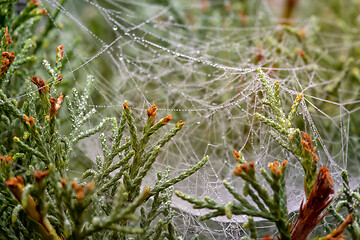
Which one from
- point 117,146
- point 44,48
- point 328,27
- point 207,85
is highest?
point 44,48

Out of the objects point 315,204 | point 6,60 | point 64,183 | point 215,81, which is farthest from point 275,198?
point 215,81

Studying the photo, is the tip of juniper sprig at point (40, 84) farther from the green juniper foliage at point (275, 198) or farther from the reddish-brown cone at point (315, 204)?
the reddish-brown cone at point (315, 204)

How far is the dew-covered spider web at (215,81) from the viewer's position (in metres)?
1.47

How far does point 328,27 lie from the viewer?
2779mm

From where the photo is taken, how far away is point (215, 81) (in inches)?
76.8

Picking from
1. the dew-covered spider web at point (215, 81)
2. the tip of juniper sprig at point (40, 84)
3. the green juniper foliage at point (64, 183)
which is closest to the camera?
the green juniper foliage at point (64, 183)

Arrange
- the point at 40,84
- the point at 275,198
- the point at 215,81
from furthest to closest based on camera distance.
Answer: the point at 215,81 → the point at 40,84 → the point at 275,198

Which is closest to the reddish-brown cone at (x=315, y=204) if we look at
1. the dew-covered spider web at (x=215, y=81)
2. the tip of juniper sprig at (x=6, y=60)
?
the dew-covered spider web at (x=215, y=81)

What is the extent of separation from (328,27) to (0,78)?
2540mm

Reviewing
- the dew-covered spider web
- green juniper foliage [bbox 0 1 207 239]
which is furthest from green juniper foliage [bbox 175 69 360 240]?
the dew-covered spider web

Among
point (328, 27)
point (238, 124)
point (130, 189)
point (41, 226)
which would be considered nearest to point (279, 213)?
point (130, 189)

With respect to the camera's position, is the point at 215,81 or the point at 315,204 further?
the point at 215,81

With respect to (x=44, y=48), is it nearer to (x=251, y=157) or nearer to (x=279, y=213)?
(x=251, y=157)

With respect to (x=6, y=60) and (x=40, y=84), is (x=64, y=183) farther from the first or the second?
(x=6, y=60)
